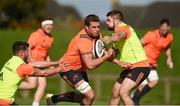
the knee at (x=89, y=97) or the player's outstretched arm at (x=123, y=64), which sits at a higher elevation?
the player's outstretched arm at (x=123, y=64)

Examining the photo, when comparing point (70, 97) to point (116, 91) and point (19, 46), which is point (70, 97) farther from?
point (19, 46)

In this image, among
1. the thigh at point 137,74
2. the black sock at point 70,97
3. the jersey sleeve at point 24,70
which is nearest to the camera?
the jersey sleeve at point 24,70

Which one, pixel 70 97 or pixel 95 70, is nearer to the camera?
pixel 70 97

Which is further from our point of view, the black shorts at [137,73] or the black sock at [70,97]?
the black sock at [70,97]

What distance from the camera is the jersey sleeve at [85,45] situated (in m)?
14.8

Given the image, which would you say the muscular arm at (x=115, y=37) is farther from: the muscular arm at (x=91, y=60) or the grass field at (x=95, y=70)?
the grass field at (x=95, y=70)

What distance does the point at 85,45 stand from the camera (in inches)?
585

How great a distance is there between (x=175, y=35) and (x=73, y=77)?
15230mm

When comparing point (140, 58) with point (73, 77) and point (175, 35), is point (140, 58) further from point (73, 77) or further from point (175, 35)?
point (175, 35)

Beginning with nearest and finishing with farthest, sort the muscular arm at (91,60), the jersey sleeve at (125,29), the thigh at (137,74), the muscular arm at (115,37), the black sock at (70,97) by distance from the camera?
the muscular arm at (91,60)
the muscular arm at (115,37)
the jersey sleeve at (125,29)
the thigh at (137,74)
the black sock at (70,97)

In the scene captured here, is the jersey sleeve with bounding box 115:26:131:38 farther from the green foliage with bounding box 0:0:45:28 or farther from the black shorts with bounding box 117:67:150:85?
the green foliage with bounding box 0:0:45:28

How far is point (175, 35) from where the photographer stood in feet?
98.8

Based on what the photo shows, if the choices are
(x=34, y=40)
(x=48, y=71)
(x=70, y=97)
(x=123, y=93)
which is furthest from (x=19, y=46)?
(x=34, y=40)

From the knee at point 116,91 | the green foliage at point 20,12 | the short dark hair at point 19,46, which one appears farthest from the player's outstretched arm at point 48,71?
the green foliage at point 20,12
